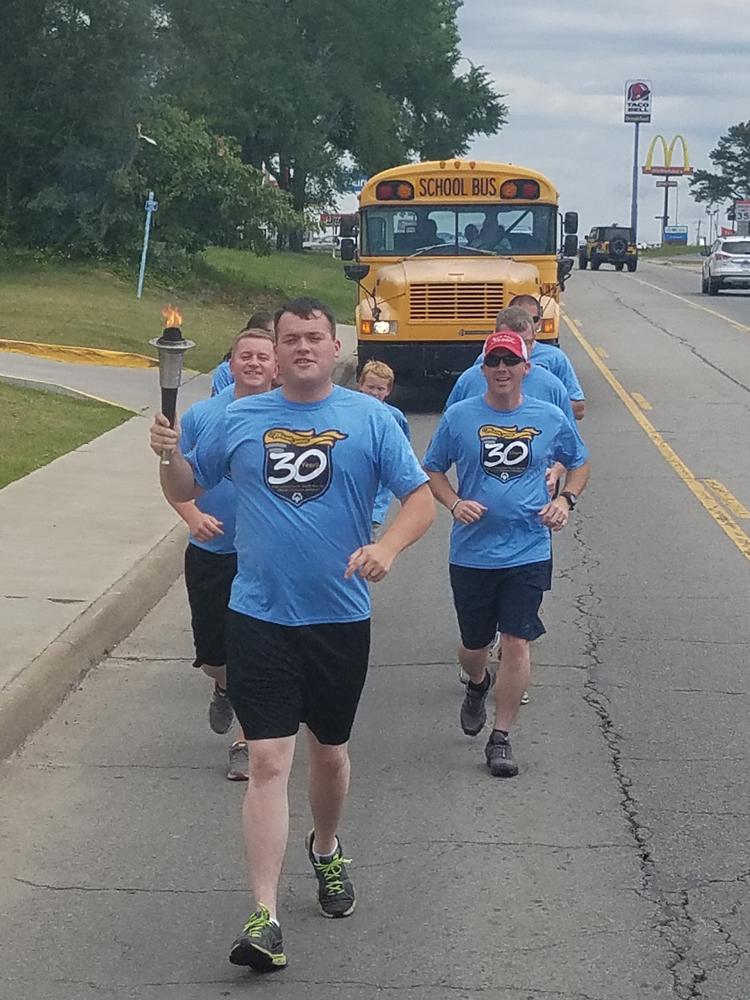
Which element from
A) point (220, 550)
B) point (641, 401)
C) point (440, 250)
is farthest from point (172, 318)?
point (641, 401)

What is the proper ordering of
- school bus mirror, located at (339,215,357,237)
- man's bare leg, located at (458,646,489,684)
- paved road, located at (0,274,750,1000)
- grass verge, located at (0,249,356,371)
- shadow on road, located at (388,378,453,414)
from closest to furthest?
paved road, located at (0,274,750,1000)
man's bare leg, located at (458,646,489,684)
school bus mirror, located at (339,215,357,237)
shadow on road, located at (388,378,453,414)
grass verge, located at (0,249,356,371)

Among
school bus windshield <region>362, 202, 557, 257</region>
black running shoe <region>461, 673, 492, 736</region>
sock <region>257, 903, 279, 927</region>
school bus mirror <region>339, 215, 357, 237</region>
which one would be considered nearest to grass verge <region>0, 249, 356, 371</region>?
school bus mirror <region>339, 215, 357, 237</region>

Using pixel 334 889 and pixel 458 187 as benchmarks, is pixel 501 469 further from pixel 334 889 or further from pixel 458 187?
pixel 458 187

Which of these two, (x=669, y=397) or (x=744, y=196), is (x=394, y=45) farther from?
(x=744, y=196)

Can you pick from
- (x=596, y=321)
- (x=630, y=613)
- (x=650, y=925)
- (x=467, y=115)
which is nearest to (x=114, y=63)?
(x=596, y=321)

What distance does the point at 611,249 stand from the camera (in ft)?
244

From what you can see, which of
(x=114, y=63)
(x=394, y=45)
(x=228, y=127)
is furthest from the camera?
(x=394, y=45)

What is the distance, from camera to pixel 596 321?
36.8 metres

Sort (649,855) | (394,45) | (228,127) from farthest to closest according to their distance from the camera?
1. (394,45)
2. (228,127)
3. (649,855)

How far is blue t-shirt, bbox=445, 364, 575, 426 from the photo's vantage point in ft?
24.9

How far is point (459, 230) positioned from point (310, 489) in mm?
14916

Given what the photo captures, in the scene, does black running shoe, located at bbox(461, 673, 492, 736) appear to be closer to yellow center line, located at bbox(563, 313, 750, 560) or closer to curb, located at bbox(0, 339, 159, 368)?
yellow center line, located at bbox(563, 313, 750, 560)

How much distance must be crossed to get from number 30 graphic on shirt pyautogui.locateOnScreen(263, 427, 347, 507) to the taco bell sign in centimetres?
17236

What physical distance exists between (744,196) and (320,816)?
165882 mm
